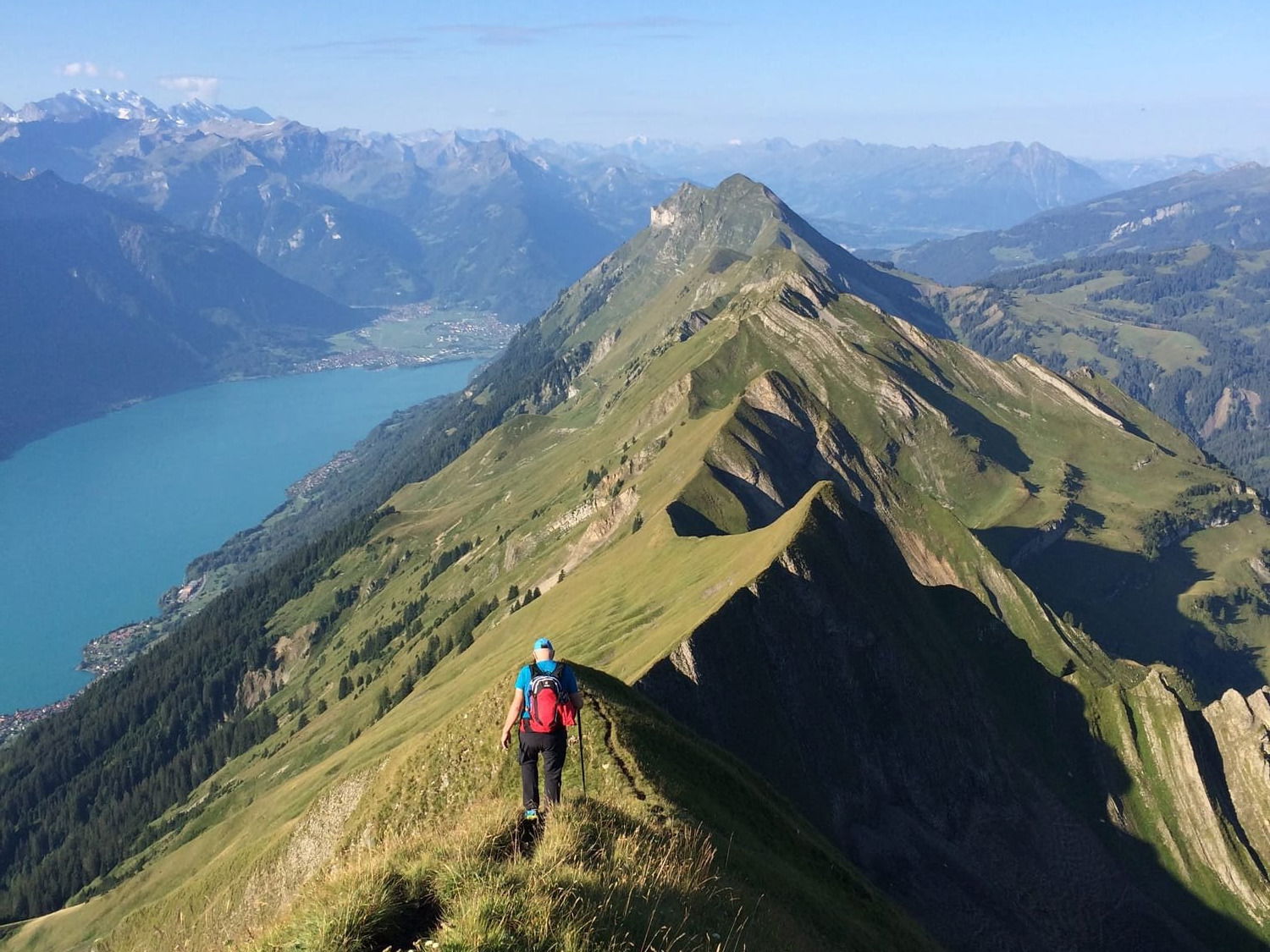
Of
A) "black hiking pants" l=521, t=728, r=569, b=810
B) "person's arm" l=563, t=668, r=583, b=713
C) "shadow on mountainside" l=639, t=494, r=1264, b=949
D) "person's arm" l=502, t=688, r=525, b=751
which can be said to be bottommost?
"shadow on mountainside" l=639, t=494, r=1264, b=949

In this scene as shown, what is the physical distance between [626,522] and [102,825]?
14847cm

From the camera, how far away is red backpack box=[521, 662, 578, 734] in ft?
71.5

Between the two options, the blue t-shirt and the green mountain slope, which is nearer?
the green mountain slope

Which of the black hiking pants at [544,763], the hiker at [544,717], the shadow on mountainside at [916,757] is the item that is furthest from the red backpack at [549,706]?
the shadow on mountainside at [916,757]

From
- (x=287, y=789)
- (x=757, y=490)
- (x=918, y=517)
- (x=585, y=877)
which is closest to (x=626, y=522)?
(x=757, y=490)

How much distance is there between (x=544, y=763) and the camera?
21938mm

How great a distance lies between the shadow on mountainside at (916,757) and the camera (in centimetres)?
6781

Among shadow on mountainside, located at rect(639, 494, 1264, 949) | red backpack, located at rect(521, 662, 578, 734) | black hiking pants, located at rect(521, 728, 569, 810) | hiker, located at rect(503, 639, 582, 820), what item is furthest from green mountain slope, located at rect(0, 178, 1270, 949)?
red backpack, located at rect(521, 662, 578, 734)

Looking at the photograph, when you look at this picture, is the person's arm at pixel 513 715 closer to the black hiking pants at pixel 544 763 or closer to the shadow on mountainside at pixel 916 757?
the black hiking pants at pixel 544 763

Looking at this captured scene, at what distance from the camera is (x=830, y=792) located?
6962 centimetres

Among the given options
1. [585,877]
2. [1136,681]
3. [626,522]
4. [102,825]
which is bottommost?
Result: [102,825]

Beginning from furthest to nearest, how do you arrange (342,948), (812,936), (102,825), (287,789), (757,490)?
1. (102,825)
2. (757,490)
3. (287,789)
4. (812,936)
5. (342,948)

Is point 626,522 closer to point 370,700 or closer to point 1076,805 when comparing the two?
point 370,700

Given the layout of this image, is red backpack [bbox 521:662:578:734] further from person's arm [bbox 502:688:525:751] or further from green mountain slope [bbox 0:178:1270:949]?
green mountain slope [bbox 0:178:1270:949]
